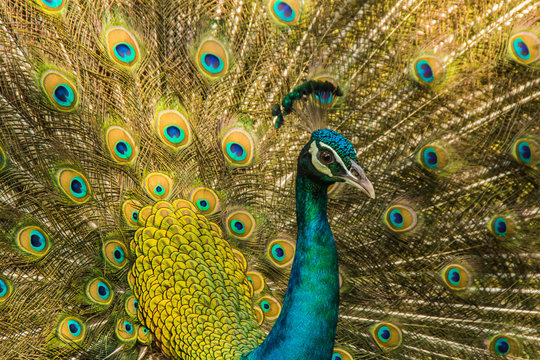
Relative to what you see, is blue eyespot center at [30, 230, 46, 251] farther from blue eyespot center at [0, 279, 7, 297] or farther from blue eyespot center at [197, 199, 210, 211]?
blue eyespot center at [197, 199, 210, 211]

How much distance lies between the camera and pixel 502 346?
2006 millimetres

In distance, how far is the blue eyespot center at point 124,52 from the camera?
196 cm

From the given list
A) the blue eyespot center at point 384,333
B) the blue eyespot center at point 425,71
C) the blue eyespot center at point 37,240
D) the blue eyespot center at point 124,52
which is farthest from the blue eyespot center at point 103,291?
the blue eyespot center at point 425,71

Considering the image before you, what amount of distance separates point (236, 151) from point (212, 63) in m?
0.33

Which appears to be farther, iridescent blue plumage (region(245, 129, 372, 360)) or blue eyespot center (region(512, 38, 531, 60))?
blue eyespot center (region(512, 38, 531, 60))

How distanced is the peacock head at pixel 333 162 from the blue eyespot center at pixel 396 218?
654mm

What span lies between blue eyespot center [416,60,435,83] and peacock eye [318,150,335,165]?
702mm

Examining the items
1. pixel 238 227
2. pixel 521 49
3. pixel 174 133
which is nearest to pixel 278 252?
pixel 238 227

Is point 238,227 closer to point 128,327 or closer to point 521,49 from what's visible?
point 128,327

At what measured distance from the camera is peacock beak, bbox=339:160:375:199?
1320 mm

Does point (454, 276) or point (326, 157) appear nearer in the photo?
point (326, 157)

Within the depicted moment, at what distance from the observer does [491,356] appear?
2.02 metres

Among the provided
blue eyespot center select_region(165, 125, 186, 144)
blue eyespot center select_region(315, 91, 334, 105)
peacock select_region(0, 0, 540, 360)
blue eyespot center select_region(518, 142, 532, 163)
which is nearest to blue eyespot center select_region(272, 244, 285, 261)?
peacock select_region(0, 0, 540, 360)

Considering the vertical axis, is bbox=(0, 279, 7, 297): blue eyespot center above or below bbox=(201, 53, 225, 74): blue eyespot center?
below
